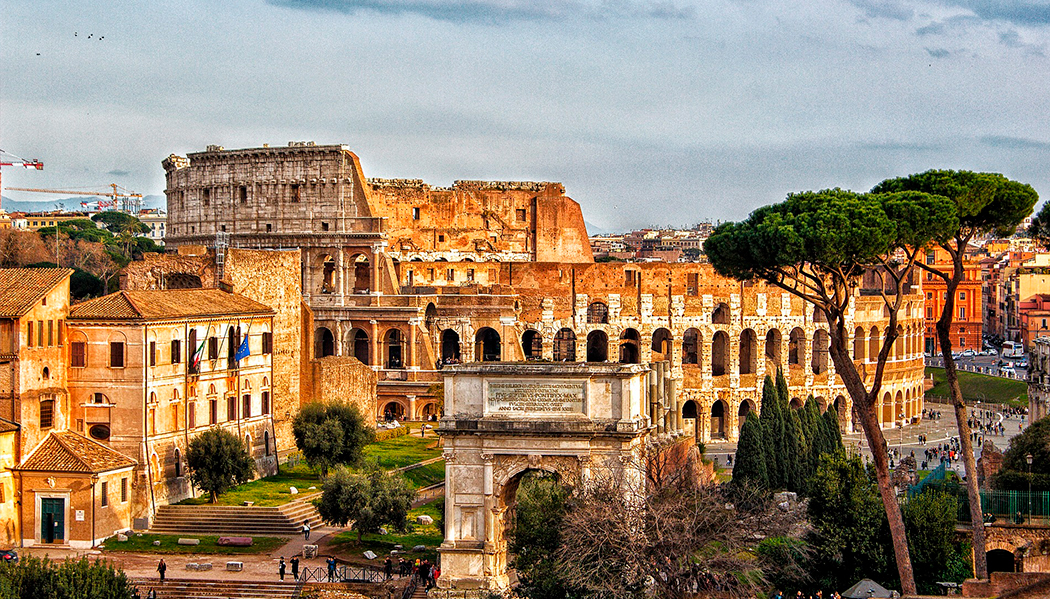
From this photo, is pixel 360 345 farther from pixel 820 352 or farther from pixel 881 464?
pixel 881 464

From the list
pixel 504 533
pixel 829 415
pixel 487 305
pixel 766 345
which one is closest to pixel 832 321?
pixel 504 533

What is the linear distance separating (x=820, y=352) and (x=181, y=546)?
4810 cm

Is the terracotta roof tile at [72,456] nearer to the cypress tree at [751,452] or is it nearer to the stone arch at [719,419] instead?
the cypress tree at [751,452]

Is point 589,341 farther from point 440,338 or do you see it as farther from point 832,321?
point 832,321

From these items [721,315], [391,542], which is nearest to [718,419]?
[721,315]

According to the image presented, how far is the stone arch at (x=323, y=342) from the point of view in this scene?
71.1m

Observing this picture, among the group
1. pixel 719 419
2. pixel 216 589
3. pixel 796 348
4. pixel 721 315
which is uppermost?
pixel 721 315

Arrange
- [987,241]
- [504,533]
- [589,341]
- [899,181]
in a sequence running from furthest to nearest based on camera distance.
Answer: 1. [987,241]
2. [589,341]
3. [899,181]
4. [504,533]

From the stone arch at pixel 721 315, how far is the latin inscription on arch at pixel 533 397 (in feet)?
143

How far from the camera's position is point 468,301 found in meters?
71.7

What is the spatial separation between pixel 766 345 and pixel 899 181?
42172mm

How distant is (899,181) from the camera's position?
36.3 metres

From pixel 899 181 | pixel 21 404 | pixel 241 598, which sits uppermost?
pixel 899 181

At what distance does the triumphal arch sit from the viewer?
32.1m
